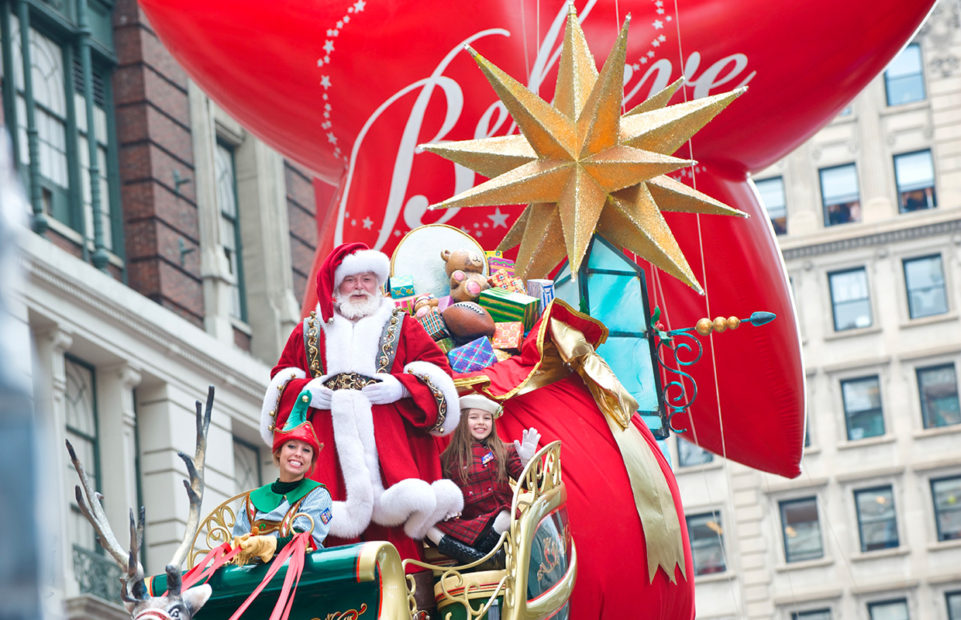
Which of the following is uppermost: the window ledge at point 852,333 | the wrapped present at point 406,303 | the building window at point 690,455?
the window ledge at point 852,333

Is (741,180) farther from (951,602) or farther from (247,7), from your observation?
(951,602)

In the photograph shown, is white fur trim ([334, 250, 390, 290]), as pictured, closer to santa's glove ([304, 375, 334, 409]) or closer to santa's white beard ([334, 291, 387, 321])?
santa's white beard ([334, 291, 387, 321])

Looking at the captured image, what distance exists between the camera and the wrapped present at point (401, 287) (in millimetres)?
7078

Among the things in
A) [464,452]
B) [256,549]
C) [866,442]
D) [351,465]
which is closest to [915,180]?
[866,442]

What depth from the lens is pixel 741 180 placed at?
342 inches

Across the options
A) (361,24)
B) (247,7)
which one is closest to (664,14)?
(361,24)

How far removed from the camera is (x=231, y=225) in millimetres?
23078

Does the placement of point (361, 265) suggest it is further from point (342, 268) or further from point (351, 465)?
point (351, 465)

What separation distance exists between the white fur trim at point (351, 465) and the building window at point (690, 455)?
104 ft

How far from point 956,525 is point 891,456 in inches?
79.1

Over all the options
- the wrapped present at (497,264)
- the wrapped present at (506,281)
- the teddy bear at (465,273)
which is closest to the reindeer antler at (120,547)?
the teddy bear at (465,273)

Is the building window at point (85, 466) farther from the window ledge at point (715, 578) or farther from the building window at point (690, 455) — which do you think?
the building window at point (690, 455)

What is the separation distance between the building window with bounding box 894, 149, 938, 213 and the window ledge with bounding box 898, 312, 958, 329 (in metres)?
2.57

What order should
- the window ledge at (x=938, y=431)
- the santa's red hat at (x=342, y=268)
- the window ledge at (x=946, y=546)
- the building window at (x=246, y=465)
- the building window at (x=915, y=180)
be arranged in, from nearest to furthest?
the santa's red hat at (x=342, y=268), the building window at (x=246, y=465), the window ledge at (x=946, y=546), the window ledge at (x=938, y=431), the building window at (x=915, y=180)
